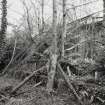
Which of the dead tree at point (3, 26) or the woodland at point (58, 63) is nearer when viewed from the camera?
the woodland at point (58, 63)

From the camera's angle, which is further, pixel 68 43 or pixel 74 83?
pixel 68 43

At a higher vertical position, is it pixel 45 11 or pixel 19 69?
pixel 45 11

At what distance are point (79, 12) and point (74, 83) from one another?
8.47 m

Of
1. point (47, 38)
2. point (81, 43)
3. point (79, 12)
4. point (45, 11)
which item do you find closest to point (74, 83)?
point (81, 43)

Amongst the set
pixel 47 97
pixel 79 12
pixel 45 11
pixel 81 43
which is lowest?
pixel 47 97

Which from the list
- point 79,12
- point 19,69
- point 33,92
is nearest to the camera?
point 33,92

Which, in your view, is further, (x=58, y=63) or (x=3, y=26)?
(x=3, y=26)

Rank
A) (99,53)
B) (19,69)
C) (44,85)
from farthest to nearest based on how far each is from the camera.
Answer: (19,69) → (99,53) → (44,85)

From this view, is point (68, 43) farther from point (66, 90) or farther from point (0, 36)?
point (0, 36)

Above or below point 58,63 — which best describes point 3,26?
Answer: above

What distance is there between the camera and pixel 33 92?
6965mm

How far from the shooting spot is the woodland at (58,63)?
6.52 meters

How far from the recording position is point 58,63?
7906 millimetres

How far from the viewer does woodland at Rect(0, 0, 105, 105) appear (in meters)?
6.52
